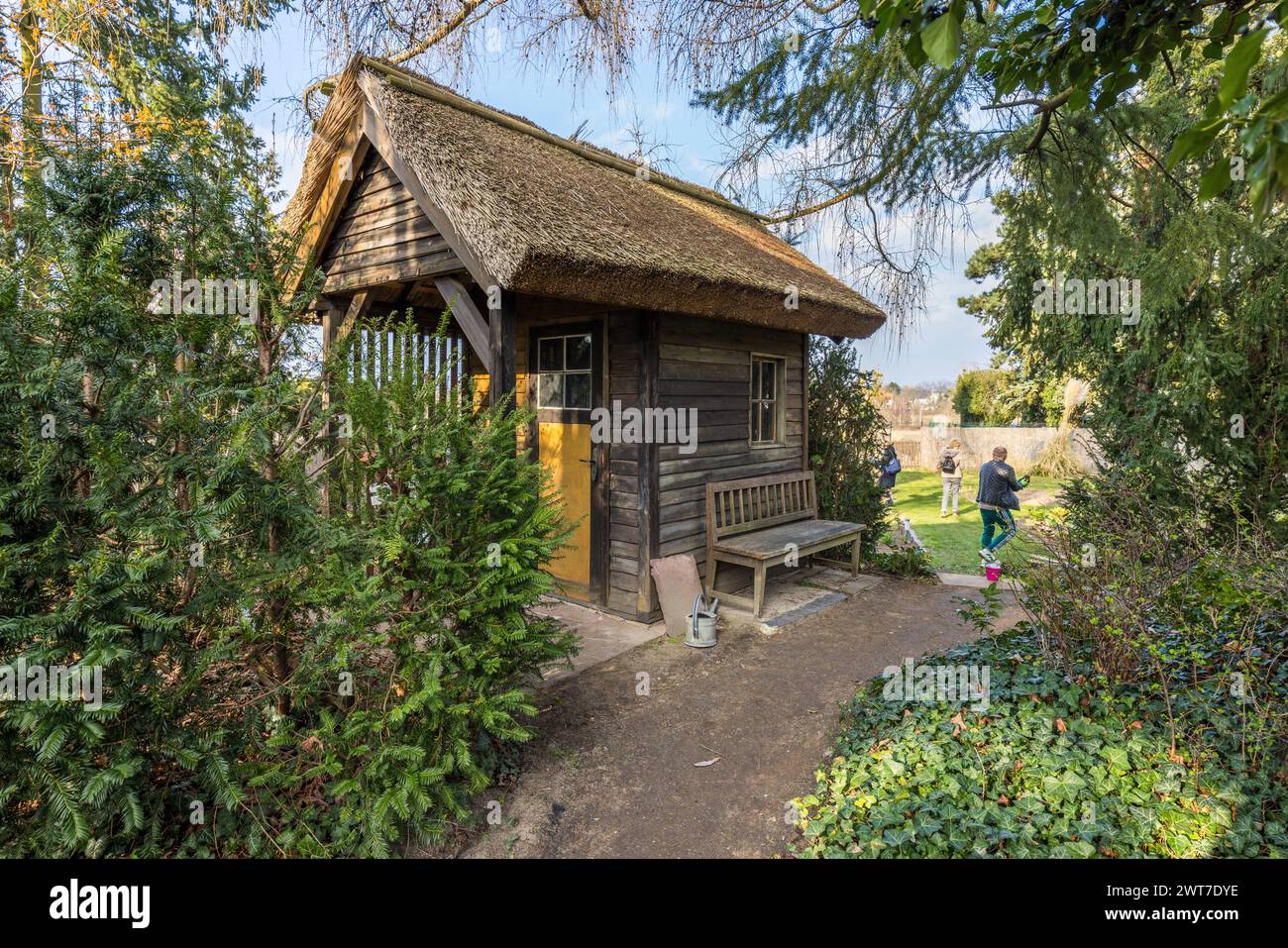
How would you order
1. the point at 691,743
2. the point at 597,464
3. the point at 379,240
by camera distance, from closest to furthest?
the point at 691,743, the point at 379,240, the point at 597,464

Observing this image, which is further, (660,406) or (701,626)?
(660,406)

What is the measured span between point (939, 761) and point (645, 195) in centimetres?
610

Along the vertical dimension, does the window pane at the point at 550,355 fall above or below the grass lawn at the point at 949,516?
above

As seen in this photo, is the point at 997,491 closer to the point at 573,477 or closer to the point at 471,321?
the point at 573,477

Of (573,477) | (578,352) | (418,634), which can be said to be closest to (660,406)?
(578,352)

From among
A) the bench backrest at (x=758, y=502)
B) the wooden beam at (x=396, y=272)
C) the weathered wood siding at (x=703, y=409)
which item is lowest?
the bench backrest at (x=758, y=502)

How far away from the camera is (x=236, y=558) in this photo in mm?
2904

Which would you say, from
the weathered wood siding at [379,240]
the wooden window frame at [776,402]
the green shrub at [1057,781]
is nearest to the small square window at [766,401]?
the wooden window frame at [776,402]

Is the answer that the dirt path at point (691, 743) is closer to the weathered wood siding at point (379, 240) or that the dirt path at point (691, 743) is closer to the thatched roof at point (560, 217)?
the thatched roof at point (560, 217)

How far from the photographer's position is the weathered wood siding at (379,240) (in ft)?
16.8

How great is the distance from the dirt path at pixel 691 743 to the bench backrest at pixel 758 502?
1.14 m

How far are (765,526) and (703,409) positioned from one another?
1507 millimetres

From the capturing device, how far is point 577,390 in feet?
20.3
